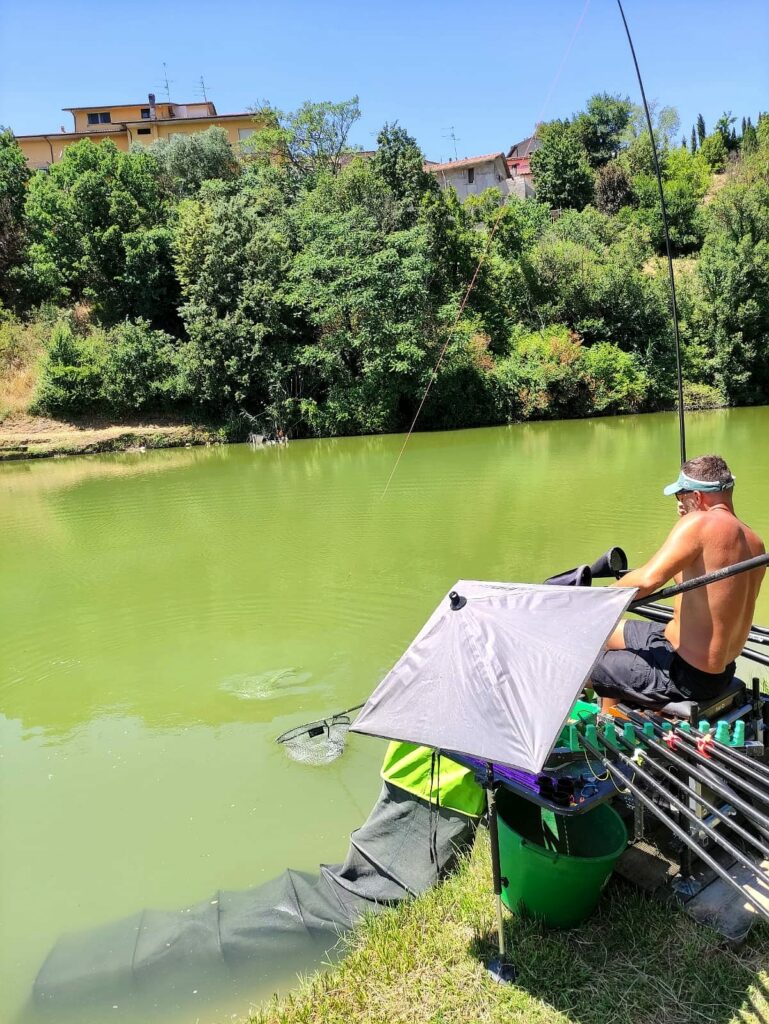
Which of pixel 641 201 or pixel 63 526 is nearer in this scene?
pixel 63 526

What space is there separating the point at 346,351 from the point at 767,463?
1550 centimetres

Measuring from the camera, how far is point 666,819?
223 centimetres

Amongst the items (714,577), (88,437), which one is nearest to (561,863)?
(714,577)

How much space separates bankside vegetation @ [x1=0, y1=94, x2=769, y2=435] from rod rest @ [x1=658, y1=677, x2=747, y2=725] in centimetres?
2080

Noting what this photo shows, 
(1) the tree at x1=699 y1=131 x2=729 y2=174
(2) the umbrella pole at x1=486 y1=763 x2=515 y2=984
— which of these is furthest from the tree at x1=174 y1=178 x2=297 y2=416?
(1) the tree at x1=699 y1=131 x2=729 y2=174

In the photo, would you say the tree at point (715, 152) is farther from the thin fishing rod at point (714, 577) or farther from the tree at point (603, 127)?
the thin fishing rod at point (714, 577)

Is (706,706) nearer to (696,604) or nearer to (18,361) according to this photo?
(696,604)

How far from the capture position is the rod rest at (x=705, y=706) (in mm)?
2953

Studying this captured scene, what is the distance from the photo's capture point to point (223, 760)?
489 cm

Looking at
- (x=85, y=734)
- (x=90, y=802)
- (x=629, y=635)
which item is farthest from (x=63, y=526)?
(x=629, y=635)

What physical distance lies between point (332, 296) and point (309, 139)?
15.9m

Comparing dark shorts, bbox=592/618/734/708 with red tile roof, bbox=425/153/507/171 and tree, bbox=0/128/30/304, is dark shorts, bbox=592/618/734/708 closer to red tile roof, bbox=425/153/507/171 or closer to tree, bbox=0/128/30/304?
tree, bbox=0/128/30/304

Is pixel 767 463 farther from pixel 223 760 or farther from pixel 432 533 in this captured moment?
pixel 223 760

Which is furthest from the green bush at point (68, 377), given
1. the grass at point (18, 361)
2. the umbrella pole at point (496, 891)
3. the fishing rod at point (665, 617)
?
the umbrella pole at point (496, 891)
